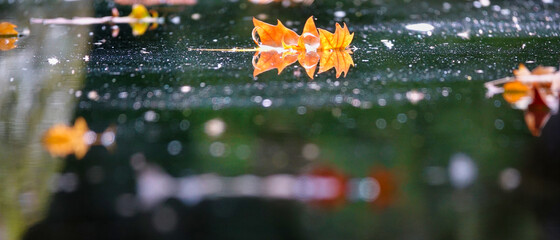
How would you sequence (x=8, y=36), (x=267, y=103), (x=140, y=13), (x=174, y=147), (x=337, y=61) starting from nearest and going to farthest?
(x=174, y=147)
(x=267, y=103)
(x=337, y=61)
(x=8, y=36)
(x=140, y=13)

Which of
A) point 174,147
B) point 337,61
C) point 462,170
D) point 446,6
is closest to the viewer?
point 462,170

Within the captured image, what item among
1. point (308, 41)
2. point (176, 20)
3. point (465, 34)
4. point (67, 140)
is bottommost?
point (465, 34)

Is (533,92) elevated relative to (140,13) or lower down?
elevated

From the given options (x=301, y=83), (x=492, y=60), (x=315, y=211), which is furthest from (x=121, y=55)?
(x=315, y=211)

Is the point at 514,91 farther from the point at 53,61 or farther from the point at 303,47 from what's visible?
the point at 53,61

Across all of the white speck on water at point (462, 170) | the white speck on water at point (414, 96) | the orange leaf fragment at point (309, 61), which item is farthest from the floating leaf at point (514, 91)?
the orange leaf fragment at point (309, 61)

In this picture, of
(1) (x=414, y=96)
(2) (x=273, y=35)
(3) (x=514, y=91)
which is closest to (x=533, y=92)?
(3) (x=514, y=91)
